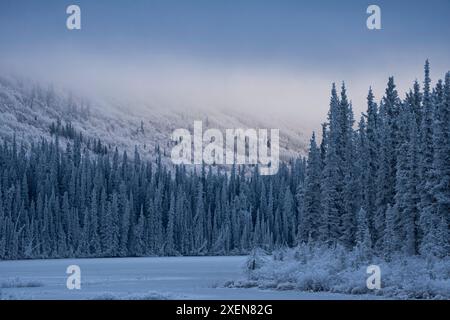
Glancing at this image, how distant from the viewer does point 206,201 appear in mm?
111562

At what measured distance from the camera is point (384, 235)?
4194cm

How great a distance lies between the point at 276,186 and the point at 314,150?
6048 cm

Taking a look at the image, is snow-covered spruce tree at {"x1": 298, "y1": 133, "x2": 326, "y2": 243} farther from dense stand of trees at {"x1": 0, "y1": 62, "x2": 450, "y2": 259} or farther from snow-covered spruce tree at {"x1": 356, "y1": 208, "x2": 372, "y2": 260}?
snow-covered spruce tree at {"x1": 356, "y1": 208, "x2": 372, "y2": 260}

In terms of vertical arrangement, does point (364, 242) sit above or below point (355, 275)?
above

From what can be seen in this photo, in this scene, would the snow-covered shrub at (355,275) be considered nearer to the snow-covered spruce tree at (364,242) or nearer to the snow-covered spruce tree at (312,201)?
the snow-covered spruce tree at (364,242)

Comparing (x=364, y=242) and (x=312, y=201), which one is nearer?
(x=364, y=242)

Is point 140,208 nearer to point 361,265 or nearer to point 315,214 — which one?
point 315,214

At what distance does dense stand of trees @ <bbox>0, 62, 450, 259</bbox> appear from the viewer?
47.4 m

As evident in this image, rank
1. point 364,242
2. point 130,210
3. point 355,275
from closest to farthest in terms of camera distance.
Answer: point 355,275, point 364,242, point 130,210

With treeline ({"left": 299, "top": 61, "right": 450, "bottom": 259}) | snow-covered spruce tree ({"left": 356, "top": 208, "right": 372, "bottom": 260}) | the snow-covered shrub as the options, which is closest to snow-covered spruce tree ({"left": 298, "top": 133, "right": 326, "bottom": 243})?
treeline ({"left": 299, "top": 61, "right": 450, "bottom": 259})

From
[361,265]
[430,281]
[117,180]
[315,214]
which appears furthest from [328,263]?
[117,180]

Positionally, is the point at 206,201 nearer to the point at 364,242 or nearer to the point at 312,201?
the point at 312,201

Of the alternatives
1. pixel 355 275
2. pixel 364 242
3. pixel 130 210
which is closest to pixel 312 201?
pixel 364 242

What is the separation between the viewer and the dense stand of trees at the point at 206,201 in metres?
47.4
